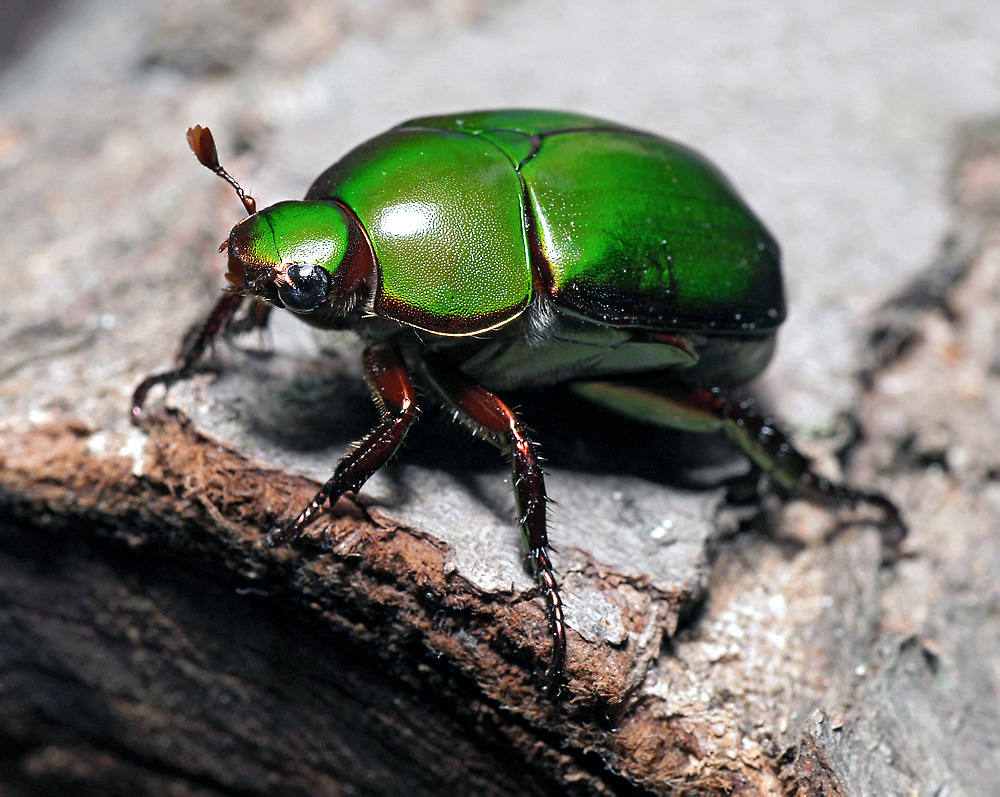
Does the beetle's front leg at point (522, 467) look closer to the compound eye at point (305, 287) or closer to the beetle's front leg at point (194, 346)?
the compound eye at point (305, 287)

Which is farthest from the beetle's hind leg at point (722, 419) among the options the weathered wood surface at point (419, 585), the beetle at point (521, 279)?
the weathered wood surface at point (419, 585)

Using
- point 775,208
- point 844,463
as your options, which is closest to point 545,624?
point 844,463

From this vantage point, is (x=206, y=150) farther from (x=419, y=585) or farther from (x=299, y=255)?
(x=419, y=585)

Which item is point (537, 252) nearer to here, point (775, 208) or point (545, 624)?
point (545, 624)

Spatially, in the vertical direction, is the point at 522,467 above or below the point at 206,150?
below

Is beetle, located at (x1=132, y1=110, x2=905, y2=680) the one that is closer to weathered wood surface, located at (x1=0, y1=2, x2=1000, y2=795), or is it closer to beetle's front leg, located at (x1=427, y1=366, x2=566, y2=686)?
beetle's front leg, located at (x1=427, y1=366, x2=566, y2=686)

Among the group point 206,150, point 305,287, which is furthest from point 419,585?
point 206,150

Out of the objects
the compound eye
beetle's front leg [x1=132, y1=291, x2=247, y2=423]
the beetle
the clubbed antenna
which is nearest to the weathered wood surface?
beetle's front leg [x1=132, y1=291, x2=247, y2=423]
